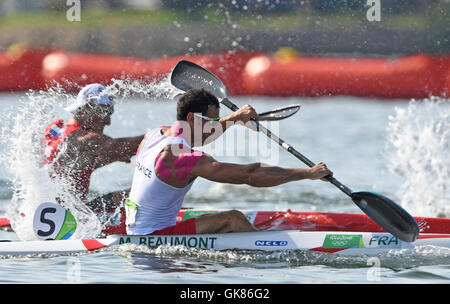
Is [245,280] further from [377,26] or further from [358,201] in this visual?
[377,26]

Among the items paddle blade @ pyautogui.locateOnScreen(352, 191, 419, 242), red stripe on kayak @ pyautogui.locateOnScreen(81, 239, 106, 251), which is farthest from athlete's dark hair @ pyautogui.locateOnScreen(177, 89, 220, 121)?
paddle blade @ pyautogui.locateOnScreen(352, 191, 419, 242)

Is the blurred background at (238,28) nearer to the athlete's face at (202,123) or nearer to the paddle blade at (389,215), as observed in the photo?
the paddle blade at (389,215)

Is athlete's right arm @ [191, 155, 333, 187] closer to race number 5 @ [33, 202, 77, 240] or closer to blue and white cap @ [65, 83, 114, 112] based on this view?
race number 5 @ [33, 202, 77, 240]

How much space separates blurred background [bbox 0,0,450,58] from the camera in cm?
2331

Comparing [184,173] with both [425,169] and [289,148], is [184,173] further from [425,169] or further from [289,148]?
[425,169]

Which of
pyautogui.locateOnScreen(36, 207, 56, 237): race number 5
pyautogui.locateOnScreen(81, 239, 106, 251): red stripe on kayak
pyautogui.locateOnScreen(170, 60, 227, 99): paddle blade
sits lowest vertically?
pyautogui.locateOnScreen(81, 239, 106, 251): red stripe on kayak

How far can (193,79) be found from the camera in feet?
26.5

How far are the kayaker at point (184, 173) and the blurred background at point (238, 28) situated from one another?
16.9m

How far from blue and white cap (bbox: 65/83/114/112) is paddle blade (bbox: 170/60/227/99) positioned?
757 millimetres

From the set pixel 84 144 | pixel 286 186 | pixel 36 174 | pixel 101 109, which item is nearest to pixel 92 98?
pixel 101 109

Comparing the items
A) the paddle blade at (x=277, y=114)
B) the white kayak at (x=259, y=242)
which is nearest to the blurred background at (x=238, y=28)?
the paddle blade at (x=277, y=114)

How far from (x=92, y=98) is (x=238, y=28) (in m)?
17.5

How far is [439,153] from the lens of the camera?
35.7 ft

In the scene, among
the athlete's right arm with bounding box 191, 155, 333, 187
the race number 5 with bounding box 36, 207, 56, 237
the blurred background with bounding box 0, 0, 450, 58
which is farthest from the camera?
the blurred background with bounding box 0, 0, 450, 58
